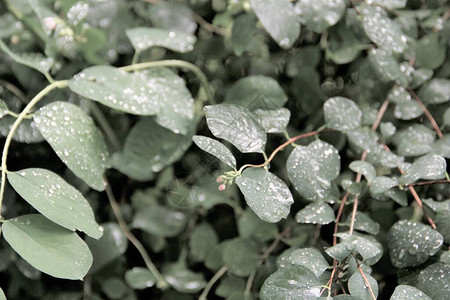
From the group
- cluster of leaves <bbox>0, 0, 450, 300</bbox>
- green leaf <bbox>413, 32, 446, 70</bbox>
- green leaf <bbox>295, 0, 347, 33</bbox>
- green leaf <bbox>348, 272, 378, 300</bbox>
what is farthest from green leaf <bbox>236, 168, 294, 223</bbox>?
green leaf <bbox>413, 32, 446, 70</bbox>

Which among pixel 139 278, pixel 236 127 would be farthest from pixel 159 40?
pixel 139 278

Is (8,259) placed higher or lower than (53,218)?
lower

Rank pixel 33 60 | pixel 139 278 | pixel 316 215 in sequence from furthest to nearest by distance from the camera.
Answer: pixel 139 278, pixel 33 60, pixel 316 215

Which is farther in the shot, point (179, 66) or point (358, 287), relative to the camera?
point (179, 66)

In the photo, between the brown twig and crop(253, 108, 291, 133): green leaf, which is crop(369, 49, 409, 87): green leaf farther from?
crop(253, 108, 291, 133): green leaf

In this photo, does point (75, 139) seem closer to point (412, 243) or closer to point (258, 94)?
point (258, 94)

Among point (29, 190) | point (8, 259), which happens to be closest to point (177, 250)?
point (8, 259)

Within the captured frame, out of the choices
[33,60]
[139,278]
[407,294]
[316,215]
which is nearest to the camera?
[407,294]

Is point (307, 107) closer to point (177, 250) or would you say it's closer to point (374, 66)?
point (374, 66)
